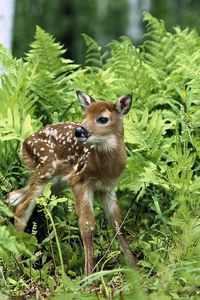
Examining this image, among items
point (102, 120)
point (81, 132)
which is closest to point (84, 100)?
point (102, 120)

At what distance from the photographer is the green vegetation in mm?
6984

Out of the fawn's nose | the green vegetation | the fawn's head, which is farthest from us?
the fawn's head

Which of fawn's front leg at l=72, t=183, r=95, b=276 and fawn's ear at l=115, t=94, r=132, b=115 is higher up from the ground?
fawn's ear at l=115, t=94, r=132, b=115

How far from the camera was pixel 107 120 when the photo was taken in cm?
796

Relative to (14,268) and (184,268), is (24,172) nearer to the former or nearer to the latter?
(14,268)

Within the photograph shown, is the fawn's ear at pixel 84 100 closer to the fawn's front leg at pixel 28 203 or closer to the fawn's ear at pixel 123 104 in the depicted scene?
the fawn's ear at pixel 123 104

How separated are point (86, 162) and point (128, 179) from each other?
816 mm

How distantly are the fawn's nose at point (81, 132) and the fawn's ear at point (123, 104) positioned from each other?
0.41 meters

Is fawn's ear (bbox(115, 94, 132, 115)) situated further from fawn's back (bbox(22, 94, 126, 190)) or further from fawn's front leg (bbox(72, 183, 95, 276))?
fawn's front leg (bbox(72, 183, 95, 276))

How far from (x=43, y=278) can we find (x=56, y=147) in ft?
4.04

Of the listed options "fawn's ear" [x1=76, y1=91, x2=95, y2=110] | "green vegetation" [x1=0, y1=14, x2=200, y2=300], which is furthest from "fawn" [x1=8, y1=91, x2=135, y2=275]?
"green vegetation" [x1=0, y1=14, x2=200, y2=300]

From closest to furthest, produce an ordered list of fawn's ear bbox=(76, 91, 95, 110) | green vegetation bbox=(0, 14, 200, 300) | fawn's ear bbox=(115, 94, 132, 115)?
green vegetation bbox=(0, 14, 200, 300) < fawn's ear bbox=(115, 94, 132, 115) < fawn's ear bbox=(76, 91, 95, 110)

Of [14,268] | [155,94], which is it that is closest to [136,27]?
[155,94]

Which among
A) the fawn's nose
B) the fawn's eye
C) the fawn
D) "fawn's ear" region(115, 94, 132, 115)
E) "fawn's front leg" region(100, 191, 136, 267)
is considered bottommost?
"fawn's front leg" region(100, 191, 136, 267)
